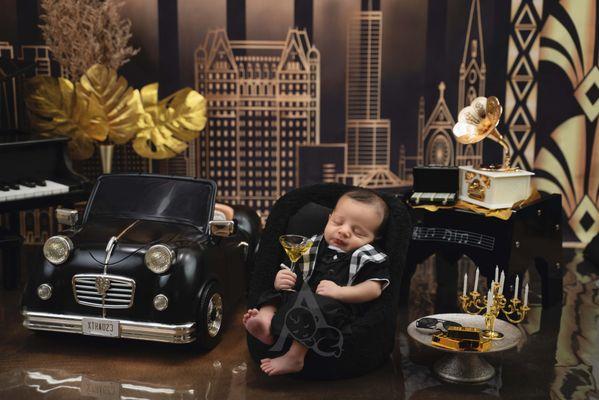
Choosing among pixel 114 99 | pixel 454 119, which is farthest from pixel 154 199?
pixel 454 119

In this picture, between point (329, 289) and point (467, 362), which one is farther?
point (467, 362)

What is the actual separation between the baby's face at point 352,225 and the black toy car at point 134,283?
26.2 inches

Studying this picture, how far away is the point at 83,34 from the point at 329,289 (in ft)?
10.6

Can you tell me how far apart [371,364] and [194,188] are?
145 centimetres

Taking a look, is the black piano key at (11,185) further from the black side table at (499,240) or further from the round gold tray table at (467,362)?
the round gold tray table at (467,362)

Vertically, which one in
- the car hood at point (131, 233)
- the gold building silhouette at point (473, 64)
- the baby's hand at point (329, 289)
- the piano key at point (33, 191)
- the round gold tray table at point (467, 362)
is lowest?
the round gold tray table at point (467, 362)

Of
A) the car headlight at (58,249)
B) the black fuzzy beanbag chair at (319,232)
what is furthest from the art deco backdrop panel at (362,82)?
the car headlight at (58,249)

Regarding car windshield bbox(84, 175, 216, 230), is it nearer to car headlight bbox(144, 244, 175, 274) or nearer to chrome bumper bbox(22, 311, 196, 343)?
car headlight bbox(144, 244, 175, 274)

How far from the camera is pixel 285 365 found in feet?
11.7

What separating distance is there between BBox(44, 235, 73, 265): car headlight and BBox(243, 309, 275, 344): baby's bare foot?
1.06 m

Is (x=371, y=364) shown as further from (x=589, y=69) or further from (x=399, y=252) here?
(x=589, y=69)

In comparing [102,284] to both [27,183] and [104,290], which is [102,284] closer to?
[104,290]

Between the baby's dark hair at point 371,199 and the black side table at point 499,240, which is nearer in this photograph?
the baby's dark hair at point 371,199

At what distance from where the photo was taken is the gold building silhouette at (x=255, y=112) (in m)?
6.40
